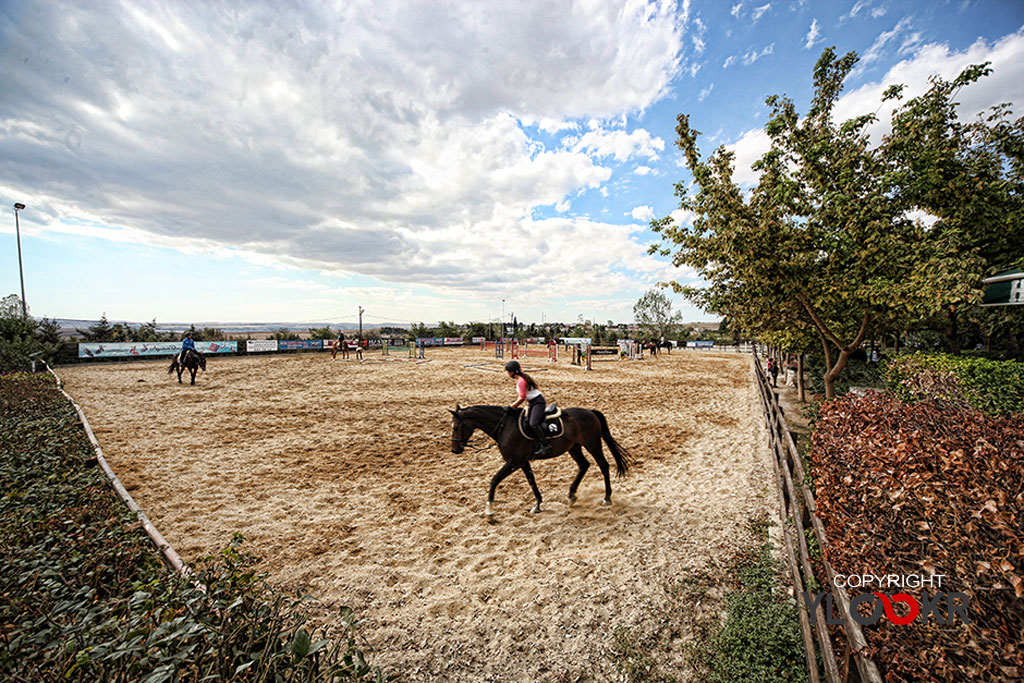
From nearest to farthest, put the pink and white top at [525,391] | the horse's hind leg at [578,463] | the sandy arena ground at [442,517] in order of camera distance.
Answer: the sandy arena ground at [442,517] → the pink and white top at [525,391] → the horse's hind leg at [578,463]

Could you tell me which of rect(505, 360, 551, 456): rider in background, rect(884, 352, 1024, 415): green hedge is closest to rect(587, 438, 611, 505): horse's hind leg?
rect(505, 360, 551, 456): rider in background

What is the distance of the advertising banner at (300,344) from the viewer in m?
37.6

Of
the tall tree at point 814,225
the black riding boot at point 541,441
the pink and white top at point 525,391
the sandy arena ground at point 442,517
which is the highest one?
the tall tree at point 814,225

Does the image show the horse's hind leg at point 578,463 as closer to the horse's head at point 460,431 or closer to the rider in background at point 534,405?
the rider in background at point 534,405

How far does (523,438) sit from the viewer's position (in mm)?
5809

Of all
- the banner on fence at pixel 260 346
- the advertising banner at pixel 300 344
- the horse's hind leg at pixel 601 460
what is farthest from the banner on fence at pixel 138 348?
the horse's hind leg at pixel 601 460

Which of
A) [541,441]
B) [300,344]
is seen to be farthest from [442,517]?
[300,344]

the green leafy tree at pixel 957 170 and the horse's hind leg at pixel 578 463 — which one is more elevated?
the green leafy tree at pixel 957 170

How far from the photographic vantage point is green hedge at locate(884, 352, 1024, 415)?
21.7 ft

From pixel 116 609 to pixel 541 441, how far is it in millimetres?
4574

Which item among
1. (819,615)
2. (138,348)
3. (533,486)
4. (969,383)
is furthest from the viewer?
(138,348)

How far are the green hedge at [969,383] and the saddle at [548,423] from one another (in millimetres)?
6365

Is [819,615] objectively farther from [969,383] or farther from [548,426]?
[969,383]

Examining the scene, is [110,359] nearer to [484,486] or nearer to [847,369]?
[484,486]
